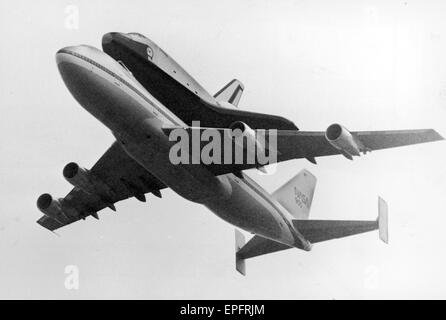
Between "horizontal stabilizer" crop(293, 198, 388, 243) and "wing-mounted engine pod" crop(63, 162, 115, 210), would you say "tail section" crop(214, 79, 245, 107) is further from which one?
"wing-mounted engine pod" crop(63, 162, 115, 210)

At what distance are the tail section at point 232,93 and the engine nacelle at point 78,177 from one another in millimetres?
9448

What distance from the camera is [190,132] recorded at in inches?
1073

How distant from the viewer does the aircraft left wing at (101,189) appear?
31.8 m

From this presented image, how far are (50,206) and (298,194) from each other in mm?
13378

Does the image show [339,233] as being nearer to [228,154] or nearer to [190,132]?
[228,154]

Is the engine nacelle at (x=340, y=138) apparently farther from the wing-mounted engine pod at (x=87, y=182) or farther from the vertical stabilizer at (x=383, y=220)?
the wing-mounted engine pod at (x=87, y=182)

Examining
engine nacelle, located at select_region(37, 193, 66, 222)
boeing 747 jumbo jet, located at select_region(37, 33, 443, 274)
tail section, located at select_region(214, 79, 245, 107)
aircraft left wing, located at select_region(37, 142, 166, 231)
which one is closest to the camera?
boeing 747 jumbo jet, located at select_region(37, 33, 443, 274)

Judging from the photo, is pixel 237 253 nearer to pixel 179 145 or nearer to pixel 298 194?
pixel 298 194

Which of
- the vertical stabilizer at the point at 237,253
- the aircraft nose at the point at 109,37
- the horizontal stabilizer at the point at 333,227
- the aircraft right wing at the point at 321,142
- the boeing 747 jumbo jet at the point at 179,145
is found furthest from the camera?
the vertical stabilizer at the point at 237,253

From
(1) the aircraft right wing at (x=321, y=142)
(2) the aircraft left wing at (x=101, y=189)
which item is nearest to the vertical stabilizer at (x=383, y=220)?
(1) the aircraft right wing at (x=321, y=142)

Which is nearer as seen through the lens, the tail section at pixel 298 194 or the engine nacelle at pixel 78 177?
the engine nacelle at pixel 78 177

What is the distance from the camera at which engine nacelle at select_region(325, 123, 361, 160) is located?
26.2m

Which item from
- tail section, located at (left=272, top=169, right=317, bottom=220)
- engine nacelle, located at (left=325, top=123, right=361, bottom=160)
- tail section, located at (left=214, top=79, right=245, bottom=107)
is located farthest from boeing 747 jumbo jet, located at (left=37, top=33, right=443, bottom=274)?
tail section, located at (left=214, top=79, right=245, bottom=107)

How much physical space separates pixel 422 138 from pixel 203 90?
9696mm
